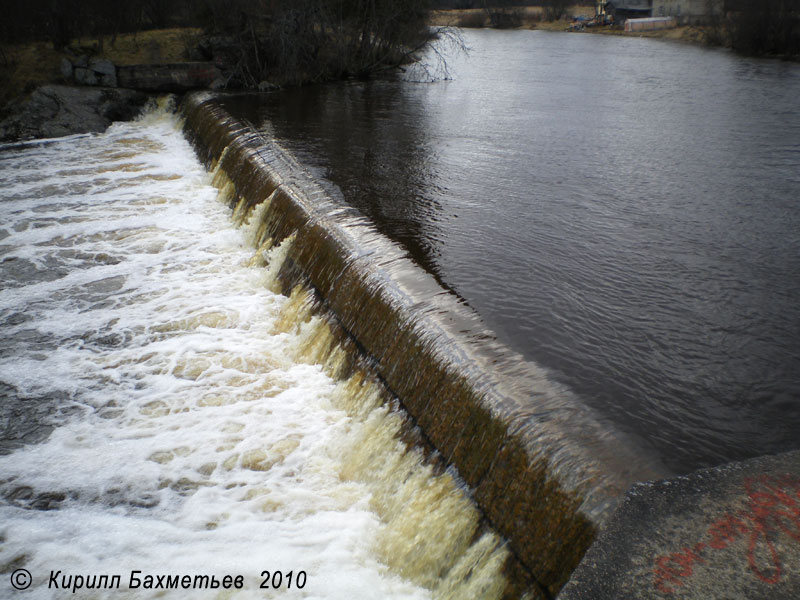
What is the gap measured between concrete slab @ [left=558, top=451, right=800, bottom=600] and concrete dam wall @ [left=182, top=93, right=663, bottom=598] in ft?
0.61

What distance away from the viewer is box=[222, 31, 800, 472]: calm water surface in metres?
4.20

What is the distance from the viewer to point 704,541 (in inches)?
105

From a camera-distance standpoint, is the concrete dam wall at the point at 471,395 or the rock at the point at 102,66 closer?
the concrete dam wall at the point at 471,395

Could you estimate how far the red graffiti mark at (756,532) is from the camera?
2.49 meters

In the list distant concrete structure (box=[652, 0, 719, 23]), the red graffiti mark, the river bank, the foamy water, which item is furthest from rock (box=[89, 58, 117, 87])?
distant concrete structure (box=[652, 0, 719, 23])

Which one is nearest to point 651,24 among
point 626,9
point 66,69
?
point 626,9

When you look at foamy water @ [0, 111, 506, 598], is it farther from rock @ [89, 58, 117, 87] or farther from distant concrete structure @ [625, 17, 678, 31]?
distant concrete structure @ [625, 17, 678, 31]

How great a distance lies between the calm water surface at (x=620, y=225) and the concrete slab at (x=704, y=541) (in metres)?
0.50

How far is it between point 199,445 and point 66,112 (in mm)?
12185

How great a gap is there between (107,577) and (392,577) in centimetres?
159

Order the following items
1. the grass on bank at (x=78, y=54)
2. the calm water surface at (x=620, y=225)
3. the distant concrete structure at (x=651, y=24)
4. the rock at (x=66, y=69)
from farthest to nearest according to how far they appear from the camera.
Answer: the distant concrete structure at (x=651, y=24), the rock at (x=66, y=69), the grass on bank at (x=78, y=54), the calm water surface at (x=620, y=225)

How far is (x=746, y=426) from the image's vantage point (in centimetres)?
385

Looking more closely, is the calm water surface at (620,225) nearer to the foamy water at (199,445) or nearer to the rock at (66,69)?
the foamy water at (199,445)

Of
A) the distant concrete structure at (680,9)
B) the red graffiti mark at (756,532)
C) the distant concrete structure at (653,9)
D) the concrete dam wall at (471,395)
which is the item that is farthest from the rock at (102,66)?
the distant concrete structure at (680,9)
